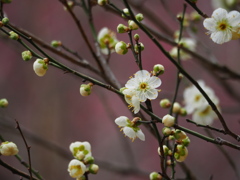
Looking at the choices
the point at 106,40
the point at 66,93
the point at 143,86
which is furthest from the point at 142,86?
the point at 66,93

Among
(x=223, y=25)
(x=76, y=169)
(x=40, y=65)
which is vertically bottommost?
(x=76, y=169)

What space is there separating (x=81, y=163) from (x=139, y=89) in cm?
18

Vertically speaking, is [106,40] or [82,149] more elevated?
[106,40]

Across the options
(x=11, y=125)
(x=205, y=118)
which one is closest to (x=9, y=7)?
(x=11, y=125)

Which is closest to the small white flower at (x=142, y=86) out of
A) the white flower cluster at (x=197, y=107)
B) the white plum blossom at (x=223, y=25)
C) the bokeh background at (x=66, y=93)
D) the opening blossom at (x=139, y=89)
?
the opening blossom at (x=139, y=89)

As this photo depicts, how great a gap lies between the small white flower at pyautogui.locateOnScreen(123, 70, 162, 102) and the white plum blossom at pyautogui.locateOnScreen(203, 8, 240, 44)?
5.8 inches

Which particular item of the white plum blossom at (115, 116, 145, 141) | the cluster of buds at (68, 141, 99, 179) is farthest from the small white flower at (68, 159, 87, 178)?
the white plum blossom at (115, 116, 145, 141)

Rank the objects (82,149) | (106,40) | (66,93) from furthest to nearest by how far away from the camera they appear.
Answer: (66,93) → (106,40) → (82,149)

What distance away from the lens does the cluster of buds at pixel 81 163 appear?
609mm

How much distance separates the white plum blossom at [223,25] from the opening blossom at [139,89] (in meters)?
0.15

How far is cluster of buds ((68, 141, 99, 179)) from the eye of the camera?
61 cm

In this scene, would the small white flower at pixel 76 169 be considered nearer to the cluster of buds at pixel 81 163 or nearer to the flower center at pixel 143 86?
the cluster of buds at pixel 81 163

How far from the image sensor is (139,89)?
1.92 feet

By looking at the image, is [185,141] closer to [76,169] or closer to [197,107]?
[76,169]
